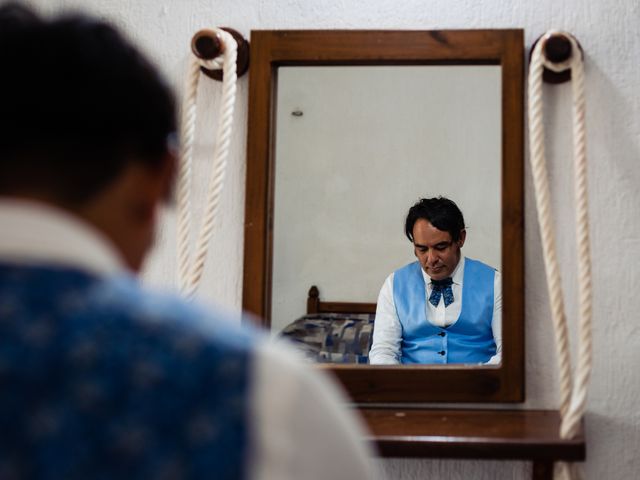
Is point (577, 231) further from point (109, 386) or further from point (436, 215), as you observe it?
point (109, 386)

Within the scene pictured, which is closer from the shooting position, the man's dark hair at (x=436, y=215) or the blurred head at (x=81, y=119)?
the blurred head at (x=81, y=119)

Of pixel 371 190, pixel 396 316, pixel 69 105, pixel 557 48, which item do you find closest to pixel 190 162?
pixel 371 190

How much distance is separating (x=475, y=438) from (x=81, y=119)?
60cm

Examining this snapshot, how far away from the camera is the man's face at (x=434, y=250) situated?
3.37 ft

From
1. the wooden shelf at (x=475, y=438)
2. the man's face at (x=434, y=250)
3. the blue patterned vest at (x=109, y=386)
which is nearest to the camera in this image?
the blue patterned vest at (x=109, y=386)

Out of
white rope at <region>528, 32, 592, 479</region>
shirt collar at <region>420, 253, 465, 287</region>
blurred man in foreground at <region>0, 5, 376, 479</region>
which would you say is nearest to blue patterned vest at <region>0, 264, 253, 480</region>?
blurred man in foreground at <region>0, 5, 376, 479</region>

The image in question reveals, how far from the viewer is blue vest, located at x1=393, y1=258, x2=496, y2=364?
38.6 inches

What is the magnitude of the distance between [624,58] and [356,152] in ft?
1.26

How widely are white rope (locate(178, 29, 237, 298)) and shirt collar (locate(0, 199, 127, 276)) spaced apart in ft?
1.96

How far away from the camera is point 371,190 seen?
1.03m

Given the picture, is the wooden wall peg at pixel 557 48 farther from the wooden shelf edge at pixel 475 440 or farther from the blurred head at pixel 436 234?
the wooden shelf edge at pixel 475 440

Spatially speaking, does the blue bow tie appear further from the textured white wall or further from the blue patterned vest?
the blue patterned vest

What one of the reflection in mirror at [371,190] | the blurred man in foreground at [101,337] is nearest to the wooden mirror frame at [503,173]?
the reflection in mirror at [371,190]

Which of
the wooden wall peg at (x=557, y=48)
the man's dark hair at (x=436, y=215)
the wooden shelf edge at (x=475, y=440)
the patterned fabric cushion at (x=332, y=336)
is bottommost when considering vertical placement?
the wooden shelf edge at (x=475, y=440)
